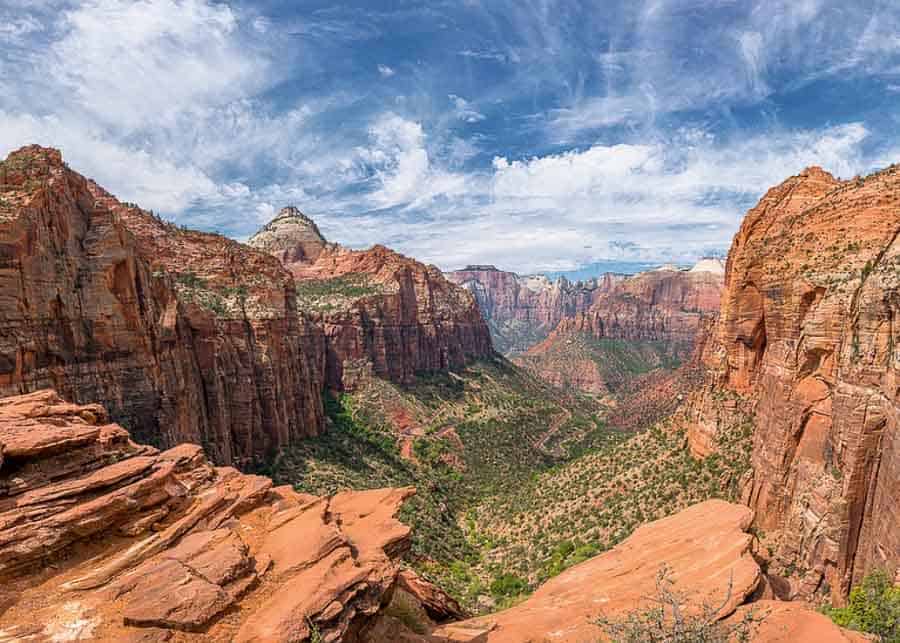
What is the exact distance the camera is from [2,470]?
11.4 metres

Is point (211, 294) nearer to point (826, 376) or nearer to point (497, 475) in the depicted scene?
point (497, 475)

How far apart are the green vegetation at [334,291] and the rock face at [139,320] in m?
34.0

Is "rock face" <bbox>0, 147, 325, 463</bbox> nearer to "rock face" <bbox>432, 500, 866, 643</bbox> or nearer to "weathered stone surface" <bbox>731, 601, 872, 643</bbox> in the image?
"rock face" <bbox>432, 500, 866, 643</bbox>

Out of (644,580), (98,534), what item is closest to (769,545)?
(644,580)

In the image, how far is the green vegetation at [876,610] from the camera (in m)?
14.5

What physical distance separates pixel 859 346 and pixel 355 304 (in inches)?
3223

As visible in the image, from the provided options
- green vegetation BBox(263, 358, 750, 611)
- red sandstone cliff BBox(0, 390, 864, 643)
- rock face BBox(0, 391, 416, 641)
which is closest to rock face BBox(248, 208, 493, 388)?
green vegetation BBox(263, 358, 750, 611)

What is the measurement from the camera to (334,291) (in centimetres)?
9912

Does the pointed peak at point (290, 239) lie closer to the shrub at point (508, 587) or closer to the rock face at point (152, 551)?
the shrub at point (508, 587)

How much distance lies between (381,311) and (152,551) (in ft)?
280

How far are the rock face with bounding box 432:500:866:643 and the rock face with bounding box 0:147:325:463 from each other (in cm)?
2899

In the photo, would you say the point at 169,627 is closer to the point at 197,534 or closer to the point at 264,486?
the point at 197,534

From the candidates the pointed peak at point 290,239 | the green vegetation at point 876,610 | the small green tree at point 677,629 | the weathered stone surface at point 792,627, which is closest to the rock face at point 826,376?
the green vegetation at point 876,610

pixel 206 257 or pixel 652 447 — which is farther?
pixel 206 257
